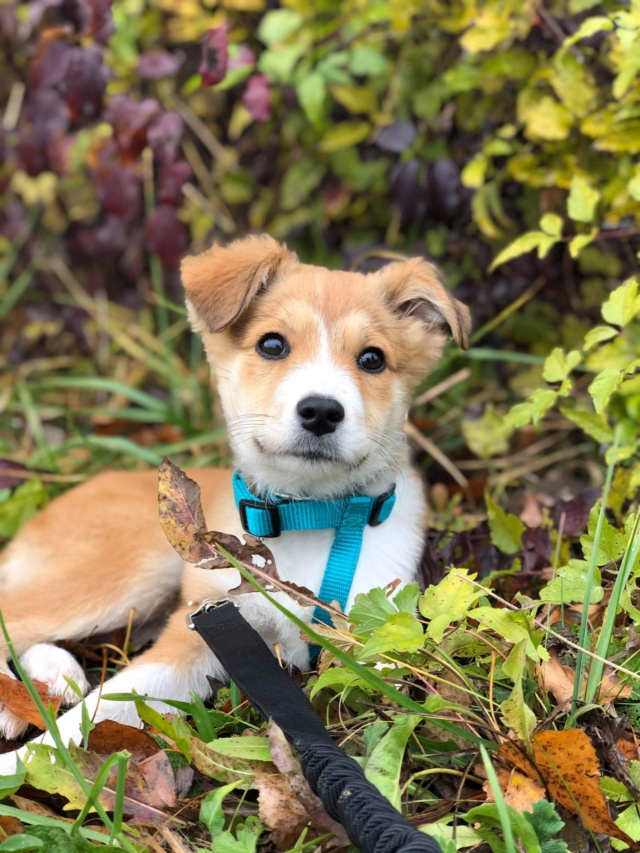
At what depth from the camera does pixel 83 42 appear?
433 cm

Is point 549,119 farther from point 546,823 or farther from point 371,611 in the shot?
point 546,823

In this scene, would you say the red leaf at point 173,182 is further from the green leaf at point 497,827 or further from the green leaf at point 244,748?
the green leaf at point 497,827

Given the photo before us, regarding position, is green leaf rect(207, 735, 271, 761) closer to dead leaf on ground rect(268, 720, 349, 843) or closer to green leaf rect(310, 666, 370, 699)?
dead leaf on ground rect(268, 720, 349, 843)

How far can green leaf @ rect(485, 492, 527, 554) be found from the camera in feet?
11.0

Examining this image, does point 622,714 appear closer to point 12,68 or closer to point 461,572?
point 461,572


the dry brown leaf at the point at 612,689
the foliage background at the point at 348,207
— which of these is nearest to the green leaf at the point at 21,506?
the foliage background at the point at 348,207

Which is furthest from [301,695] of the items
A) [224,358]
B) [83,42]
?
[83,42]

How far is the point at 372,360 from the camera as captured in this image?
3.02 metres

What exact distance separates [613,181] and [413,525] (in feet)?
5.93

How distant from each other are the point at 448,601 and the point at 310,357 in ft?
3.14

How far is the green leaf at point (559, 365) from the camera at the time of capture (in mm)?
3043

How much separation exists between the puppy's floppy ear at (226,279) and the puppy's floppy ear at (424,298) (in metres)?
0.40

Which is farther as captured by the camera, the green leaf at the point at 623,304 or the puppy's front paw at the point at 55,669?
the puppy's front paw at the point at 55,669

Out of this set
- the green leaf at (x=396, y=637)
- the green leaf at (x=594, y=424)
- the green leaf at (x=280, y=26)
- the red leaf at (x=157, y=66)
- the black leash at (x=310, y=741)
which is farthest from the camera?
the red leaf at (x=157, y=66)
